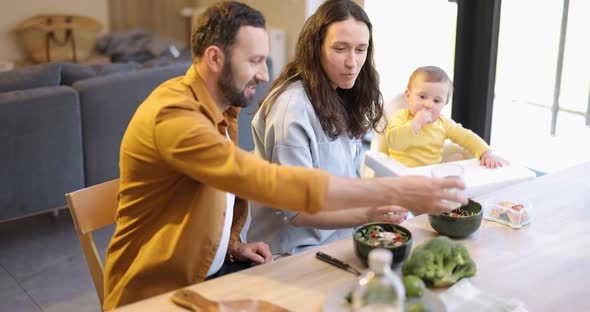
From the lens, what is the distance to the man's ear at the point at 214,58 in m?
1.72

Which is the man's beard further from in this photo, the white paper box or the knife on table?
the white paper box

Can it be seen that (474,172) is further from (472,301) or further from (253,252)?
(472,301)

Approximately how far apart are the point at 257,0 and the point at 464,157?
10.0ft

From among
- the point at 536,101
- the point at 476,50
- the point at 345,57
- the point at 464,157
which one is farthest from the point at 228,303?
the point at 536,101

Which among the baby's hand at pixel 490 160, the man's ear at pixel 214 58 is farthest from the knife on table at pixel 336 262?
the baby's hand at pixel 490 160

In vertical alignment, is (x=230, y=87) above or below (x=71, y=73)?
above

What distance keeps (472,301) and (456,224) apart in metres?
0.33

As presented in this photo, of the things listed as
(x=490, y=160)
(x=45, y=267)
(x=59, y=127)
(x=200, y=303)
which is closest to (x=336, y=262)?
(x=200, y=303)

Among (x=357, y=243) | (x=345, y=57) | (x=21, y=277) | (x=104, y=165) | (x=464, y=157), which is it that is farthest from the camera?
(x=104, y=165)

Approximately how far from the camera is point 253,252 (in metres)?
2.04

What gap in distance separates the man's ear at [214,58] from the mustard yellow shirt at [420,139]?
3.99 ft

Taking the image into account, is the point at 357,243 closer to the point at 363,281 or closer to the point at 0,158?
the point at 363,281

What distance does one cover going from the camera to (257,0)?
217 inches

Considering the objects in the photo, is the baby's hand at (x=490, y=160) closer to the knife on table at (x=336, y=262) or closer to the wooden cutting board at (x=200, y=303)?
the knife on table at (x=336, y=262)
